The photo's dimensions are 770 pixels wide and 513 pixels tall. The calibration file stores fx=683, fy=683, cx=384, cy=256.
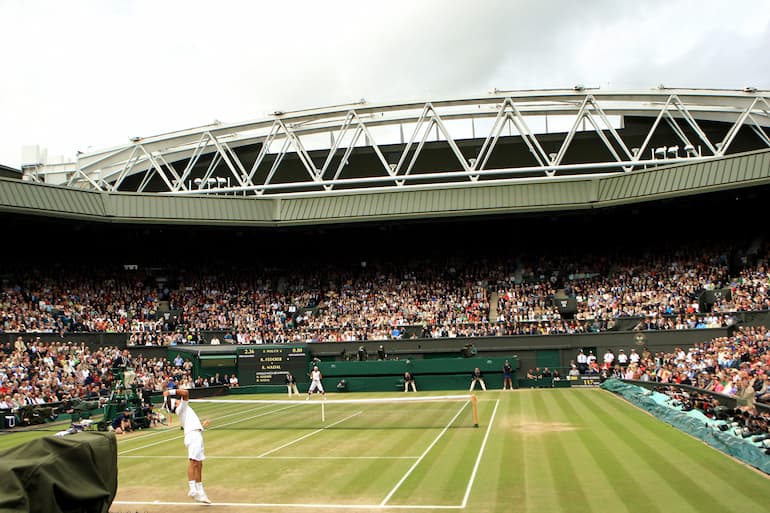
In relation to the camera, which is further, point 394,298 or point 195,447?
point 394,298

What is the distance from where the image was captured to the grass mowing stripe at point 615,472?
11375 millimetres

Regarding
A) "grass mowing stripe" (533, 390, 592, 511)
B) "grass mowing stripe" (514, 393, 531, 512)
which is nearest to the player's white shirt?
"grass mowing stripe" (514, 393, 531, 512)

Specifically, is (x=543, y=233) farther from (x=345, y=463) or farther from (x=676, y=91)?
(x=345, y=463)

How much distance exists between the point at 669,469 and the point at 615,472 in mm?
1155

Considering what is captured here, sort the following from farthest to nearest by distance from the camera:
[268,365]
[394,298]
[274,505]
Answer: [394,298]
[268,365]
[274,505]

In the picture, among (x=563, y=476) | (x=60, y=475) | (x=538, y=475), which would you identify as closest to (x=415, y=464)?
(x=538, y=475)

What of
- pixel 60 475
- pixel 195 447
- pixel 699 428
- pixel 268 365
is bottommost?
pixel 699 428

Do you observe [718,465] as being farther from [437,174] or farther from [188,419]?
[437,174]

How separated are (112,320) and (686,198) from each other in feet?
122

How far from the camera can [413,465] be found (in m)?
15.2

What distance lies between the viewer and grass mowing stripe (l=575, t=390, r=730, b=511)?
11133mm

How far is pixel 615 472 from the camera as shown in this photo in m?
13.8

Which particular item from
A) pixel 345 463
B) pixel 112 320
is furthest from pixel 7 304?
pixel 345 463

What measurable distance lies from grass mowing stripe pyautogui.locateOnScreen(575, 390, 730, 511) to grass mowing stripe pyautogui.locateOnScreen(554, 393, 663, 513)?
0.58m
